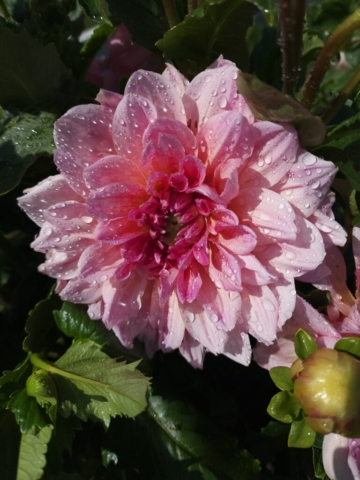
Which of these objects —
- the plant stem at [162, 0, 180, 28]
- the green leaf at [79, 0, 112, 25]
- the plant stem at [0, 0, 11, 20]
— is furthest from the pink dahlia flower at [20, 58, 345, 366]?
the plant stem at [0, 0, 11, 20]

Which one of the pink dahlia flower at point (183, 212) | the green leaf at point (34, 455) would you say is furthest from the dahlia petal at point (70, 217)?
the green leaf at point (34, 455)

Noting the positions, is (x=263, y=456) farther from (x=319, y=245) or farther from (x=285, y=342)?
(x=319, y=245)

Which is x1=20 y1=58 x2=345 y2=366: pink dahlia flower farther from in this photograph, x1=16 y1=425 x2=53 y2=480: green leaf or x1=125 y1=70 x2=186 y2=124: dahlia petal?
x1=16 y1=425 x2=53 y2=480: green leaf

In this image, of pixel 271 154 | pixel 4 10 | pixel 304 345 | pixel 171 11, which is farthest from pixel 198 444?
pixel 4 10

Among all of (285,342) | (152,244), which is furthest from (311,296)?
(152,244)

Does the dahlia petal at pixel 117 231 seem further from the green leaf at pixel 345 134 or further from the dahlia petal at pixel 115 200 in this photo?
the green leaf at pixel 345 134

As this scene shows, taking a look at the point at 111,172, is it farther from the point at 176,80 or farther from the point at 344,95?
the point at 344,95
